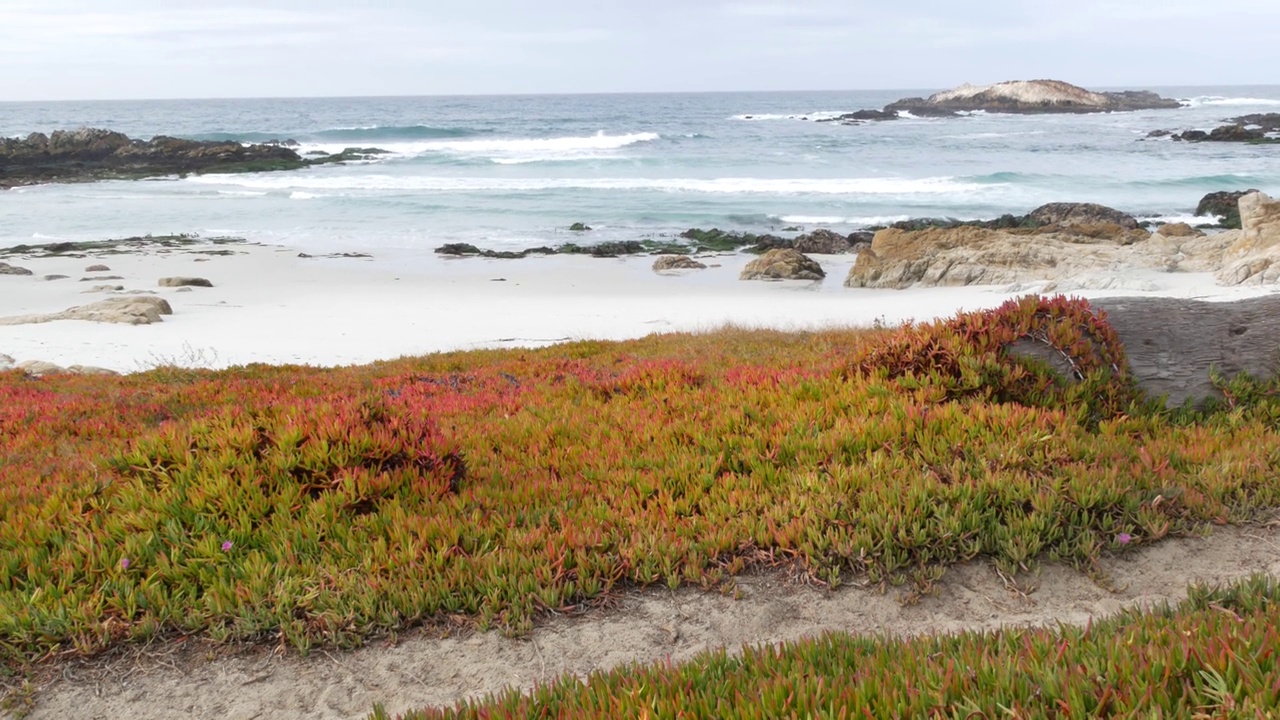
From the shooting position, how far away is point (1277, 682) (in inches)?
89.3

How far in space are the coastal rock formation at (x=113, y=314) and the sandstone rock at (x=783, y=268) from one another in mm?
17018

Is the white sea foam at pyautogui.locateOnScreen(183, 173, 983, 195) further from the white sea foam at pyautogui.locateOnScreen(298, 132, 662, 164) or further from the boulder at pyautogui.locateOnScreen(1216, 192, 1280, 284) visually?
the boulder at pyautogui.locateOnScreen(1216, 192, 1280, 284)

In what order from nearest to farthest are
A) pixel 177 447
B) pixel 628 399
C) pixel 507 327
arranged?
pixel 177 447, pixel 628 399, pixel 507 327

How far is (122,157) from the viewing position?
205ft

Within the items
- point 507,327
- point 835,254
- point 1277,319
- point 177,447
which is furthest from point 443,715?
point 835,254

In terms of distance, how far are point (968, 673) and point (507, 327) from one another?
1733 cm

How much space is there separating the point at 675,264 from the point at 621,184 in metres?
24.2

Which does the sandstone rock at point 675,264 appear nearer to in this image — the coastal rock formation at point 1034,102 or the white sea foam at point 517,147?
the white sea foam at point 517,147

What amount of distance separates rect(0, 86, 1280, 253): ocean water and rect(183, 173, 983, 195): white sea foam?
15 centimetres

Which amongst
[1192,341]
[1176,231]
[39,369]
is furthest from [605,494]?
[1176,231]

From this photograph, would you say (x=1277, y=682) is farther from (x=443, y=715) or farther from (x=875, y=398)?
(x=875, y=398)

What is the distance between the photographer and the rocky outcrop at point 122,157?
57094 mm

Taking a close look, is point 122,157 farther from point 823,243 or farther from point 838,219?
point 823,243

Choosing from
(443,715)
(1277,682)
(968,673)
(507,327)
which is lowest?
(507,327)
